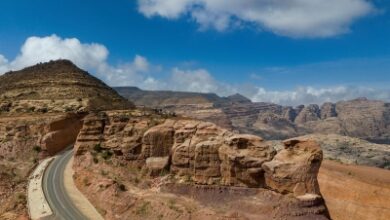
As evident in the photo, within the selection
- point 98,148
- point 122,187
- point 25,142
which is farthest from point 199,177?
point 25,142

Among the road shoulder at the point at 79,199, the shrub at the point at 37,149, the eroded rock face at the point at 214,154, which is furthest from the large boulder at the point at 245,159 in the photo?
the shrub at the point at 37,149

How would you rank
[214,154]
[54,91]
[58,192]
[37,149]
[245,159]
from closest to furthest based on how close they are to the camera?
[245,159] < [214,154] < [58,192] < [37,149] < [54,91]

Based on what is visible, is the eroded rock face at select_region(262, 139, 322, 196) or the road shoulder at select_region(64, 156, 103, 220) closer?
the eroded rock face at select_region(262, 139, 322, 196)

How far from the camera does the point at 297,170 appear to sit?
33688 millimetres

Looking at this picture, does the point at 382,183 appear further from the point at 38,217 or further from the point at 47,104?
the point at 47,104

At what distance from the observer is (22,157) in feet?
199

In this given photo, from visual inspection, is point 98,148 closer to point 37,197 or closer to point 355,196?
point 37,197

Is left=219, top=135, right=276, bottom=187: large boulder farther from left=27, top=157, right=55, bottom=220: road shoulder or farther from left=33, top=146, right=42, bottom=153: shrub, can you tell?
left=33, top=146, right=42, bottom=153: shrub

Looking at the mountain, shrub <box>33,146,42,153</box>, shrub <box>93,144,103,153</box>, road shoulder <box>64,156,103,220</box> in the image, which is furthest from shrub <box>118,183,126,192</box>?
the mountain

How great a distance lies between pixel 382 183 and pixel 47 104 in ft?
203

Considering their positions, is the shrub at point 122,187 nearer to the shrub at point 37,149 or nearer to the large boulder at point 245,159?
the large boulder at point 245,159

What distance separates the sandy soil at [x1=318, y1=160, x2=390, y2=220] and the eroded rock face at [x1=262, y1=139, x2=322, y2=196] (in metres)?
10.0

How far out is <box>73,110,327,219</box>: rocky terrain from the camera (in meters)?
33.8

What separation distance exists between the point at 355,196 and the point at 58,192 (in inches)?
1172
